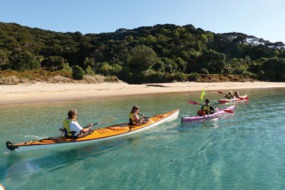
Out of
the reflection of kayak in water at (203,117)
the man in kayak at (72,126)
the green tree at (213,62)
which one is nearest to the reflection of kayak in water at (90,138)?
the man in kayak at (72,126)

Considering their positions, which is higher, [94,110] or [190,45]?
[190,45]

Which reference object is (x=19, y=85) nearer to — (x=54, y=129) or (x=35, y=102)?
(x=35, y=102)

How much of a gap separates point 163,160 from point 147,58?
3590 centimetres

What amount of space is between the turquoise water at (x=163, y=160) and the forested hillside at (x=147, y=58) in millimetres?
20885

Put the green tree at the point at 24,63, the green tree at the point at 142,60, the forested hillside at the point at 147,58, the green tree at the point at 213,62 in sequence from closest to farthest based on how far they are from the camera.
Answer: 1. the green tree at the point at 24,63
2. the forested hillside at the point at 147,58
3. the green tree at the point at 142,60
4. the green tree at the point at 213,62

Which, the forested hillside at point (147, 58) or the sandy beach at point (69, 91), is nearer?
the sandy beach at point (69, 91)

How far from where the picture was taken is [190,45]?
196ft

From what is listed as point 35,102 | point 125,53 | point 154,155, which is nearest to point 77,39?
point 125,53

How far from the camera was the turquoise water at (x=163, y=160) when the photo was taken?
22.2ft

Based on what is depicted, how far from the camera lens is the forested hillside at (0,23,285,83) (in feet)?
124

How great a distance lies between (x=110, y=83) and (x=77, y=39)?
4376cm

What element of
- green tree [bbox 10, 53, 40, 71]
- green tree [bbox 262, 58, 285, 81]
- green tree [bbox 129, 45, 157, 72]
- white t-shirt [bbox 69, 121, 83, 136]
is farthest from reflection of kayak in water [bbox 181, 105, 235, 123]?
green tree [bbox 262, 58, 285, 81]

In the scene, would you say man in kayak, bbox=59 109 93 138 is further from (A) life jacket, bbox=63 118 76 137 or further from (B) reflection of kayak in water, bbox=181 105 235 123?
(B) reflection of kayak in water, bbox=181 105 235 123

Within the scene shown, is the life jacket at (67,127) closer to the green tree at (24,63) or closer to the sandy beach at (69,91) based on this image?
the sandy beach at (69,91)
